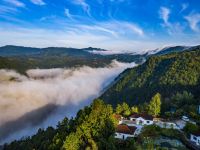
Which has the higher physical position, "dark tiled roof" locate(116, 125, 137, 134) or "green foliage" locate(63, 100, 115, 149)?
"green foliage" locate(63, 100, 115, 149)

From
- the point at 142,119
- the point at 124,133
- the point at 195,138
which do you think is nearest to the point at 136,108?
the point at 142,119

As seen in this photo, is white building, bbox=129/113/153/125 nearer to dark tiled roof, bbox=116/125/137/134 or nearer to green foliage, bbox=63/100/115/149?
dark tiled roof, bbox=116/125/137/134

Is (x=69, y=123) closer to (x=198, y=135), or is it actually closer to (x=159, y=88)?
(x=198, y=135)

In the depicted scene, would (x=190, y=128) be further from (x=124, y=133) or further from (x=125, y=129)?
(x=124, y=133)

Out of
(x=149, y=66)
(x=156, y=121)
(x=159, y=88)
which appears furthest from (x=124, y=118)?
(x=149, y=66)

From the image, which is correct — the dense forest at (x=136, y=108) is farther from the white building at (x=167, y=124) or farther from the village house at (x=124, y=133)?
the white building at (x=167, y=124)

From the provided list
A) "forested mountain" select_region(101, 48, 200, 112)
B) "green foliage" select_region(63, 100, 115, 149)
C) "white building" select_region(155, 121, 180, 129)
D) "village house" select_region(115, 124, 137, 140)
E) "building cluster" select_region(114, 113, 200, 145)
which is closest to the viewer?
"green foliage" select_region(63, 100, 115, 149)

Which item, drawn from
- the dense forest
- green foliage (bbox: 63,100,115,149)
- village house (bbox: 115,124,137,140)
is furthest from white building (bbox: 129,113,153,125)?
green foliage (bbox: 63,100,115,149)

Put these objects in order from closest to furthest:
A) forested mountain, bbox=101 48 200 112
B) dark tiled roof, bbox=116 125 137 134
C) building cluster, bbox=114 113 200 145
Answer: building cluster, bbox=114 113 200 145, dark tiled roof, bbox=116 125 137 134, forested mountain, bbox=101 48 200 112
